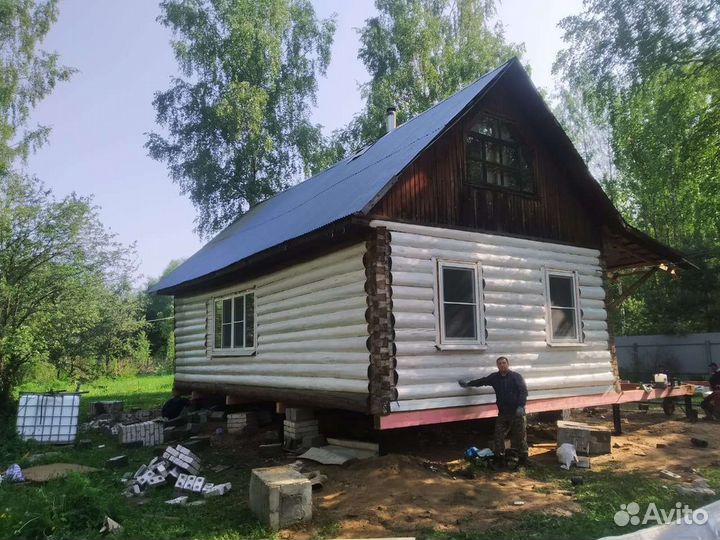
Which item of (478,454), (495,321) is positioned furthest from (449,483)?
(495,321)

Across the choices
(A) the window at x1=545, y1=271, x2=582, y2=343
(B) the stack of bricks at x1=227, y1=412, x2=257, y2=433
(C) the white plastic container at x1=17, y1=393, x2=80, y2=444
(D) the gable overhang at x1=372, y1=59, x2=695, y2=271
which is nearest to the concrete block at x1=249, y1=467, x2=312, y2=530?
(D) the gable overhang at x1=372, y1=59, x2=695, y2=271

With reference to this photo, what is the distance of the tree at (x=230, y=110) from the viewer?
88.8ft

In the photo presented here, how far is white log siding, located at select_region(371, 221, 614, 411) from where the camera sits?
869 centimetres

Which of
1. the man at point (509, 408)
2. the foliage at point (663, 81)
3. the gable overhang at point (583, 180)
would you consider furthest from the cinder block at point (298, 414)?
the foliage at point (663, 81)

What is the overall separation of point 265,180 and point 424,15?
11864 millimetres

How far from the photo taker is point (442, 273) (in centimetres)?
928

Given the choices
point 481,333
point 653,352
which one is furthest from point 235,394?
point 653,352

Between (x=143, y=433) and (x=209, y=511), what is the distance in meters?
5.68

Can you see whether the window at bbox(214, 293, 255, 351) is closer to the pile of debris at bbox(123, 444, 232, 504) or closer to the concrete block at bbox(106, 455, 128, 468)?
the concrete block at bbox(106, 455, 128, 468)

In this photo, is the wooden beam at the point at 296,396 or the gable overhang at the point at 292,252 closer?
the gable overhang at the point at 292,252

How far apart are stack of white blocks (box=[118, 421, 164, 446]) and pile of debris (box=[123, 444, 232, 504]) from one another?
3042mm

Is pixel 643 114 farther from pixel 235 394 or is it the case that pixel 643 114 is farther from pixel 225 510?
pixel 225 510

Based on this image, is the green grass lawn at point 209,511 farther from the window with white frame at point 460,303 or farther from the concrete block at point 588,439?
the window with white frame at point 460,303

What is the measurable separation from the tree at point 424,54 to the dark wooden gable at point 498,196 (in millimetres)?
17717
